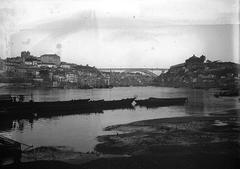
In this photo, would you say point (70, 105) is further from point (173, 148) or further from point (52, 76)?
point (52, 76)

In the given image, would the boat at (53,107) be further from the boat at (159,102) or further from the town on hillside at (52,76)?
the town on hillside at (52,76)

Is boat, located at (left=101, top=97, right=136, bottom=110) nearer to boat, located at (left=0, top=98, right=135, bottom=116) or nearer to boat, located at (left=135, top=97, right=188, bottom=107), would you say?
boat, located at (left=0, top=98, right=135, bottom=116)

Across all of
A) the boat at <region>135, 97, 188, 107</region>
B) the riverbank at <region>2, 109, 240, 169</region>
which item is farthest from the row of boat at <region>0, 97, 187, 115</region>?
the riverbank at <region>2, 109, 240, 169</region>

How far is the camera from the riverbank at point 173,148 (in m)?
11.8

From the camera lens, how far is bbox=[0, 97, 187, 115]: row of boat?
30250 millimetres

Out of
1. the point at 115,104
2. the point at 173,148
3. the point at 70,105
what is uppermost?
the point at 70,105

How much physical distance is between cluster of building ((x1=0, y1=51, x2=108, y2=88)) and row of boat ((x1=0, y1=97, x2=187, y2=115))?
37.8 meters

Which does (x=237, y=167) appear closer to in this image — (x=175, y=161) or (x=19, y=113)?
(x=175, y=161)

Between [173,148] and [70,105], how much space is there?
21697mm

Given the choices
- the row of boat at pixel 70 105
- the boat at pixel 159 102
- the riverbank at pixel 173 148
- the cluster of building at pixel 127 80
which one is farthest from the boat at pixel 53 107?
the cluster of building at pixel 127 80

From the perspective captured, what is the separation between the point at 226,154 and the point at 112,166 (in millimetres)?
5208

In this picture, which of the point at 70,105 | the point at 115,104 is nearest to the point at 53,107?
the point at 70,105

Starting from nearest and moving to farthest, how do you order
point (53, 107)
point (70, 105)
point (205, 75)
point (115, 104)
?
point (53, 107) → point (70, 105) → point (115, 104) → point (205, 75)

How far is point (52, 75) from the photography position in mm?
102125
